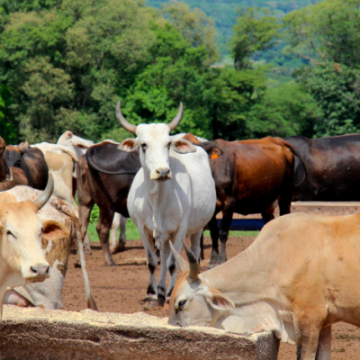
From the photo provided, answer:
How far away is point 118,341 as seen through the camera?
438 centimetres

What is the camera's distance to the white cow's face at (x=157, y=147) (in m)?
6.50

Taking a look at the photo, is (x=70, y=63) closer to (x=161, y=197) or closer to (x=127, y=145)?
(x=127, y=145)

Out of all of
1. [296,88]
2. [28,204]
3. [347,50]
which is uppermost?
[28,204]

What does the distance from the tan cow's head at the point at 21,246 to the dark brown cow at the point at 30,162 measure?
6843mm

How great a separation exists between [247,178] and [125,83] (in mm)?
32145

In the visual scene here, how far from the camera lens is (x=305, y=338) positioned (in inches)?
174

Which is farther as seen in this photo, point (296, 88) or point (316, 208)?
point (296, 88)

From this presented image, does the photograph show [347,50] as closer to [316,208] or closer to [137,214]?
[316,208]

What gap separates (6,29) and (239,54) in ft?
68.2

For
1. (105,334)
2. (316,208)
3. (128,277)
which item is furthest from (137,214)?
(316,208)

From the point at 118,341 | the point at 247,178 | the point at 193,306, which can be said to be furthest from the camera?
the point at 247,178

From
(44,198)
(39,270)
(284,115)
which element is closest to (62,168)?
(44,198)

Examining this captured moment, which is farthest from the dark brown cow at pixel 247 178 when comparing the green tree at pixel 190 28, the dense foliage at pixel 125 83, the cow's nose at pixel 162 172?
the green tree at pixel 190 28

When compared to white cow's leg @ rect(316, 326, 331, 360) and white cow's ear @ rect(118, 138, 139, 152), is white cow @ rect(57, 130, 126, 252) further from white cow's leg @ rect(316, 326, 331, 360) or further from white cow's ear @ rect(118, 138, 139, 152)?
white cow's leg @ rect(316, 326, 331, 360)
